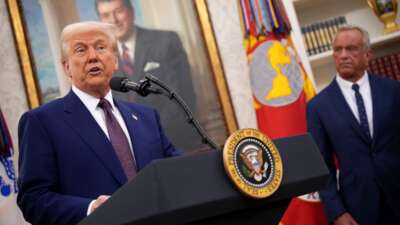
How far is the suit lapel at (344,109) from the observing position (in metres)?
2.71

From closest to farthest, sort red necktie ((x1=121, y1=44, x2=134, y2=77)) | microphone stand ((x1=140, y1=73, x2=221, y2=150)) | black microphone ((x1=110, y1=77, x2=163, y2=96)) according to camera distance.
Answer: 1. microphone stand ((x1=140, y1=73, x2=221, y2=150))
2. black microphone ((x1=110, y1=77, x2=163, y2=96))
3. red necktie ((x1=121, y1=44, x2=134, y2=77))

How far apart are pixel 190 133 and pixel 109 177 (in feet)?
6.32

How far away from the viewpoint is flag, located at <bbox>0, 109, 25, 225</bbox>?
3033 mm

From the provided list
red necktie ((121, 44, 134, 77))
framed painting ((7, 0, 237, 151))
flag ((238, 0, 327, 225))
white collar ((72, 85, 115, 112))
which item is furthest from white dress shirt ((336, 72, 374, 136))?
white collar ((72, 85, 115, 112))

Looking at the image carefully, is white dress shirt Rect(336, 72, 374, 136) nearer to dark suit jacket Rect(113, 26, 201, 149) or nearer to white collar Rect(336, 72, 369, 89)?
white collar Rect(336, 72, 369, 89)

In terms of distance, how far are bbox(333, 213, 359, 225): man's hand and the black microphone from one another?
155 centimetres

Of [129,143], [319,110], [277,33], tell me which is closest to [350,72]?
[319,110]

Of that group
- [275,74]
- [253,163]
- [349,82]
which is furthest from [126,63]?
[253,163]

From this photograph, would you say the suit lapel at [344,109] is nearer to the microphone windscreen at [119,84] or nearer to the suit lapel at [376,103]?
the suit lapel at [376,103]

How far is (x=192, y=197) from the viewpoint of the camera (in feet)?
3.39

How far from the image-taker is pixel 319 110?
2.87 m

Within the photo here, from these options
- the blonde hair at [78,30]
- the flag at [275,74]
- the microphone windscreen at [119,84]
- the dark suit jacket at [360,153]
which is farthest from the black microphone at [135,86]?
the flag at [275,74]

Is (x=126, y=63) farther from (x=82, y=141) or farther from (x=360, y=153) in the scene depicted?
(x=82, y=141)

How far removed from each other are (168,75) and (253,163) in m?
2.56
